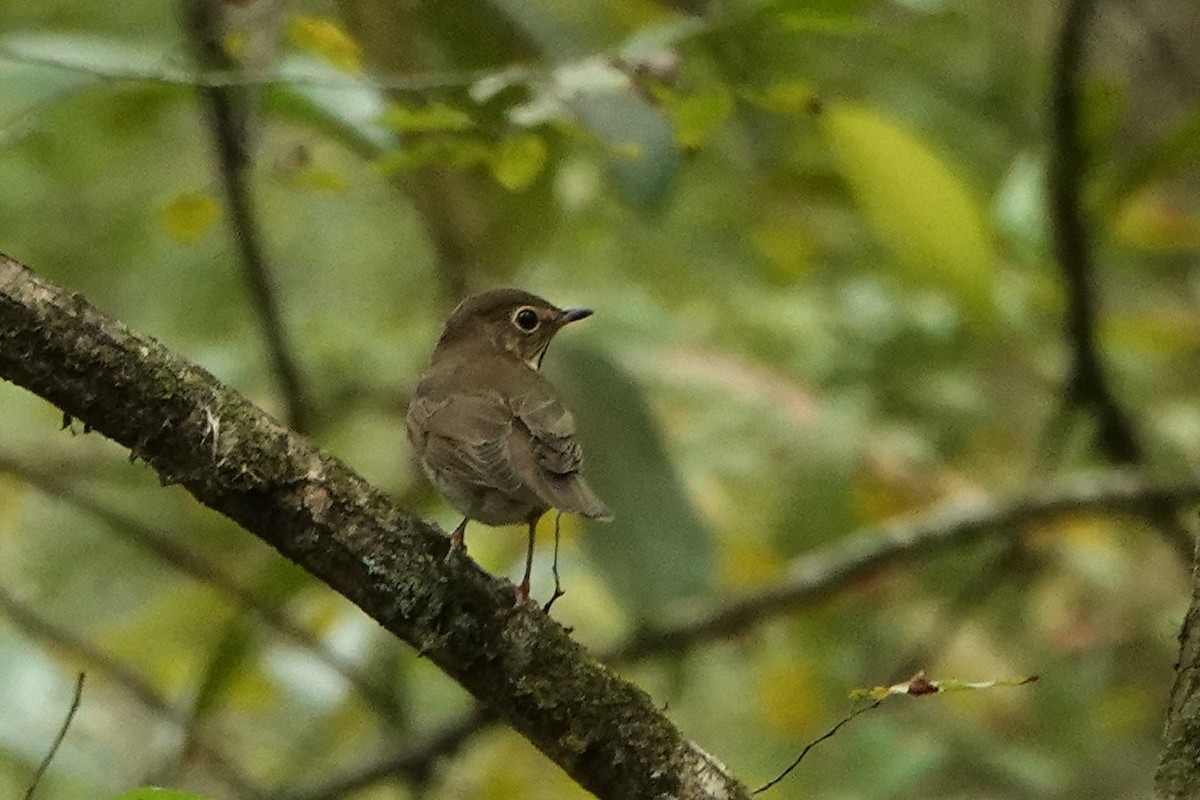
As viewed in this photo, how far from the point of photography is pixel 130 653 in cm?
489

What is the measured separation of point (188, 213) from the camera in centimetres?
310

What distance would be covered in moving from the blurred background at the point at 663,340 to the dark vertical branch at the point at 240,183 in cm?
2

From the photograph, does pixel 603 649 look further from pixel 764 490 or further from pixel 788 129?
pixel 788 129

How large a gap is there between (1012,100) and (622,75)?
377 cm

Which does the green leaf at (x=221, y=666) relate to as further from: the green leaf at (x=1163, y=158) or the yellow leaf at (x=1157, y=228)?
the yellow leaf at (x=1157, y=228)

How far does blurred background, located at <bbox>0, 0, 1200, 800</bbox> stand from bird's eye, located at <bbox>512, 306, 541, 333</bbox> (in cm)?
37

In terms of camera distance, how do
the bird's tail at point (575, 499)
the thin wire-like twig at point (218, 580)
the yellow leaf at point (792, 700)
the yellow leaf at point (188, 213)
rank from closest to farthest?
1. the bird's tail at point (575, 499)
2. the yellow leaf at point (188, 213)
3. the thin wire-like twig at point (218, 580)
4. the yellow leaf at point (792, 700)

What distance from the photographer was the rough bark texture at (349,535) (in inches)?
74.4

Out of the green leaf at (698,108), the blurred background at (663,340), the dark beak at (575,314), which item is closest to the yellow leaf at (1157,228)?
the blurred background at (663,340)

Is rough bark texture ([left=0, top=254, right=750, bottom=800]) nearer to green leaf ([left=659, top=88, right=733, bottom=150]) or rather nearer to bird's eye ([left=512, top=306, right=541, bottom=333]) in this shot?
green leaf ([left=659, top=88, right=733, bottom=150])

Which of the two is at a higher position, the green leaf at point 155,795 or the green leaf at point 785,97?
the green leaf at point 785,97

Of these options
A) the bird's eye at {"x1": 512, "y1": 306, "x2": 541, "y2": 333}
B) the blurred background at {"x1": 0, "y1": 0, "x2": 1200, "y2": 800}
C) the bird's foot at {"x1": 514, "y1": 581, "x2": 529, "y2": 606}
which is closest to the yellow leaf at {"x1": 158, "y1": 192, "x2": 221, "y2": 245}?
the blurred background at {"x1": 0, "y1": 0, "x2": 1200, "y2": 800}

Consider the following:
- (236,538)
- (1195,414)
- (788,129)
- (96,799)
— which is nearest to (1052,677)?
(1195,414)

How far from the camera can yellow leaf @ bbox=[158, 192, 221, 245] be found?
3100 millimetres
